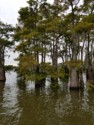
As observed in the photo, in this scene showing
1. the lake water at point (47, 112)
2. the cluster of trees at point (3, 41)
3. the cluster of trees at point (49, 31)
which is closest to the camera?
the lake water at point (47, 112)

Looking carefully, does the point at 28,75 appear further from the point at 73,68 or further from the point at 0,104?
the point at 0,104

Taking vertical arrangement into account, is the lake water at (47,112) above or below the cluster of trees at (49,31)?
below

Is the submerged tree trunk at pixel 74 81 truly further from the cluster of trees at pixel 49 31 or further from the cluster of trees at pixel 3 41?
the cluster of trees at pixel 3 41

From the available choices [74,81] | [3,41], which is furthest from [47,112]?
[3,41]

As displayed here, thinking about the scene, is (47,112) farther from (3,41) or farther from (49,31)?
(3,41)

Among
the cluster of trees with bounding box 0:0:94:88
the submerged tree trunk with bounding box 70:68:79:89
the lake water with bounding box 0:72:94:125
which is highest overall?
the cluster of trees with bounding box 0:0:94:88

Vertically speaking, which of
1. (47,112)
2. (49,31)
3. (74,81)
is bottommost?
(47,112)

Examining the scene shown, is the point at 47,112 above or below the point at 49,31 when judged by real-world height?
below

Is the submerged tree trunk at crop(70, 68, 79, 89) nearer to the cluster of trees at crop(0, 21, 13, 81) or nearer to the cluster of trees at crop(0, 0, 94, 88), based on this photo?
the cluster of trees at crop(0, 0, 94, 88)

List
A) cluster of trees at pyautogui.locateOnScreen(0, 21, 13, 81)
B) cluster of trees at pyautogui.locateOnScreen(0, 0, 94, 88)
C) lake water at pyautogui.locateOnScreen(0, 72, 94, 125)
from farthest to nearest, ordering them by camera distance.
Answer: cluster of trees at pyautogui.locateOnScreen(0, 21, 13, 81) < cluster of trees at pyautogui.locateOnScreen(0, 0, 94, 88) < lake water at pyautogui.locateOnScreen(0, 72, 94, 125)

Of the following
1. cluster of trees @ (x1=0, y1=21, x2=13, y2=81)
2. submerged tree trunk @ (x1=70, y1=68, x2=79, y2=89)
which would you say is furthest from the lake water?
cluster of trees @ (x1=0, y1=21, x2=13, y2=81)

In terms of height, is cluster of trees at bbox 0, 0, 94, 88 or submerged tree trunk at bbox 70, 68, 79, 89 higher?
cluster of trees at bbox 0, 0, 94, 88

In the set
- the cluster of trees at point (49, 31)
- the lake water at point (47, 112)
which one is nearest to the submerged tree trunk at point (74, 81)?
the cluster of trees at point (49, 31)

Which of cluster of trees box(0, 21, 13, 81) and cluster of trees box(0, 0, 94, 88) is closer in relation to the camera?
cluster of trees box(0, 0, 94, 88)
